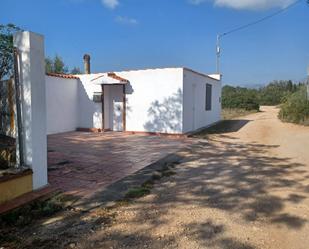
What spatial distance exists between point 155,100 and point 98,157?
17.7 feet

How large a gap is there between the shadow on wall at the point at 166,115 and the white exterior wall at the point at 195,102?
37 cm

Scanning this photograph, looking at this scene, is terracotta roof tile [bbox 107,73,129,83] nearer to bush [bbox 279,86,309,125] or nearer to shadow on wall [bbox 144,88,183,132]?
shadow on wall [bbox 144,88,183,132]

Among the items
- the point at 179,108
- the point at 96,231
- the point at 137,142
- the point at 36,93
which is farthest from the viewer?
the point at 179,108

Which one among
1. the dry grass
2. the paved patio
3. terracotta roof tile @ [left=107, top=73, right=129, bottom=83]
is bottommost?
the paved patio

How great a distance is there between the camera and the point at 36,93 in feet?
15.9

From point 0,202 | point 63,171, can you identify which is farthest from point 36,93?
point 63,171

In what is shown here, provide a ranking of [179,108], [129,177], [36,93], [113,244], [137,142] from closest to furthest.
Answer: [113,244] < [36,93] < [129,177] < [137,142] < [179,108]

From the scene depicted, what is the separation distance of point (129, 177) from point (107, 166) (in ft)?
3.70

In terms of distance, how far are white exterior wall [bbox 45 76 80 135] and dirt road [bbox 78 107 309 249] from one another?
7663mm

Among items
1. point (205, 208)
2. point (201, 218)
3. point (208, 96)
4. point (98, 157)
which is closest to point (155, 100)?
point (208, 96)

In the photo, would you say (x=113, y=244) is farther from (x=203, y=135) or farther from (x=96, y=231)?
(x=203, y=135)

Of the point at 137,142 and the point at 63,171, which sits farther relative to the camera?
the point at 137,142

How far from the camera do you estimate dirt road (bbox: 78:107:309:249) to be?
3.50 metres

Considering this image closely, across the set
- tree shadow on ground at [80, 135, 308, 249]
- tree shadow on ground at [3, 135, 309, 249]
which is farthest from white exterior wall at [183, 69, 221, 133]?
tree shadow on ground at [3, 135, 309, 249]
